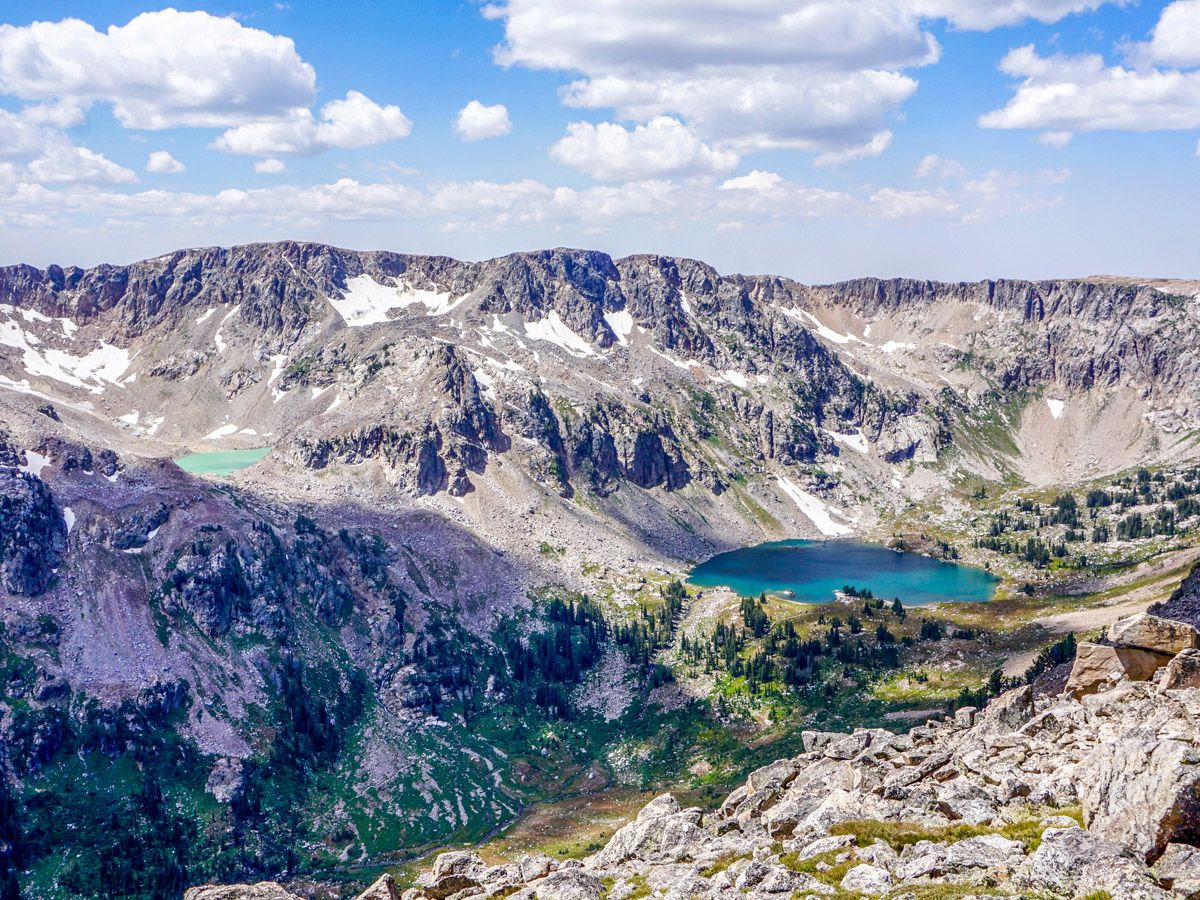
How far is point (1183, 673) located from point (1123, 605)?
158569 millimetres

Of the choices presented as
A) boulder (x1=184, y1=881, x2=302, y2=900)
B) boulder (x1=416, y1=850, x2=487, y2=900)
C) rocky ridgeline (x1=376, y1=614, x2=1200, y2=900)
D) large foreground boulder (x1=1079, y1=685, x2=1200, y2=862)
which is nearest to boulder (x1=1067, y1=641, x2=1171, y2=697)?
rocky ridgeline (x1=376, y1=614, x2=1200, y2=900)

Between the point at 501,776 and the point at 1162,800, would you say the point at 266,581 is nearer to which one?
the point at 501,776

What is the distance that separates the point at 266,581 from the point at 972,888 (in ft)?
512

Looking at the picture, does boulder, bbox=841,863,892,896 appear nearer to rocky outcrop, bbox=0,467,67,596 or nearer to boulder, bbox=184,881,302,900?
boulder, bbox=184,881,302,900

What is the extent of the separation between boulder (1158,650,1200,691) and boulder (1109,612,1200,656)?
2.00 meters

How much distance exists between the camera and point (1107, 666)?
4819 centimetres

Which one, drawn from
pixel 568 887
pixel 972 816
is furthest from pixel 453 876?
pixel 972 816

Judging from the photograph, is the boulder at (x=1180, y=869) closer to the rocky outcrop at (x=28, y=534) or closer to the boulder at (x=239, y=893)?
the boulder at (x=239, y=893)

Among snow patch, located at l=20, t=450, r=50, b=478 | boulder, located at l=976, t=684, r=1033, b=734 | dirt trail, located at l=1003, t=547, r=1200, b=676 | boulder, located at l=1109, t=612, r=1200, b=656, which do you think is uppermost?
boulder, located at l=1109, t=612, r=1200, b=656

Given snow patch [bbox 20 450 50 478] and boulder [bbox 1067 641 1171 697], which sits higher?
boulder [bbox 1067 641 1171 697]

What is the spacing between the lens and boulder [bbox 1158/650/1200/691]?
4156 cm

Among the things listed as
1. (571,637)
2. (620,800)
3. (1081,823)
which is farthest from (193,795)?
(1081,823)

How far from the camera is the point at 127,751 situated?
12644cm

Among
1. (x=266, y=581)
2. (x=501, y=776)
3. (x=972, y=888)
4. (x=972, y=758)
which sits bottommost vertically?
(x=501, y=776)
